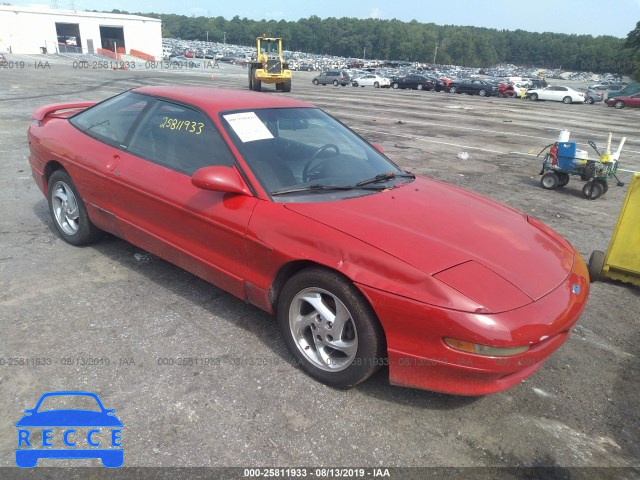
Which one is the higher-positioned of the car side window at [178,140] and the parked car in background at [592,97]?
the car side window at [178,140]

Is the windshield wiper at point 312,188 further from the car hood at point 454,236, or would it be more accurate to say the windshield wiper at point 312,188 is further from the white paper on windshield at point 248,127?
the white paper on windshield at point 248,127

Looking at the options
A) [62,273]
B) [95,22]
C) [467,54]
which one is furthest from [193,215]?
[467,54]

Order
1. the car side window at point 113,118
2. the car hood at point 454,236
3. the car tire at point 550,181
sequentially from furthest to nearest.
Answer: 1. the car tire at point 550,181
2. the car side window at point 113,118
3. the car hood at point 454,236

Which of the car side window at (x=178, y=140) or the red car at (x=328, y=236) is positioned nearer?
the red car at (x=328, y=236)

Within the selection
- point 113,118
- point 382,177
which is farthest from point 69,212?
point 382,177

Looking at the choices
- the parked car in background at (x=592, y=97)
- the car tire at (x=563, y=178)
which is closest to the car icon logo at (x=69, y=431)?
the car tire at (x=563, y=178)

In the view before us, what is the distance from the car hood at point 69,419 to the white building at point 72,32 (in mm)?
71687

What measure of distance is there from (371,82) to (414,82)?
3715mm

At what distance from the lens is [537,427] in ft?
8.27

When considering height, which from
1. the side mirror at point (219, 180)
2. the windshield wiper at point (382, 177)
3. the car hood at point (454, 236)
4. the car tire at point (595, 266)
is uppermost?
the side mirror at point (219, 180)

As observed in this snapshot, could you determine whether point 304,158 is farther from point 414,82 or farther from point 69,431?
point 414,82

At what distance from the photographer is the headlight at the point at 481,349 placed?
7.29 feet

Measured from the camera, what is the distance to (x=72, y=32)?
224ft

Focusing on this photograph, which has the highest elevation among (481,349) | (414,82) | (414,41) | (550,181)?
(414,41)
